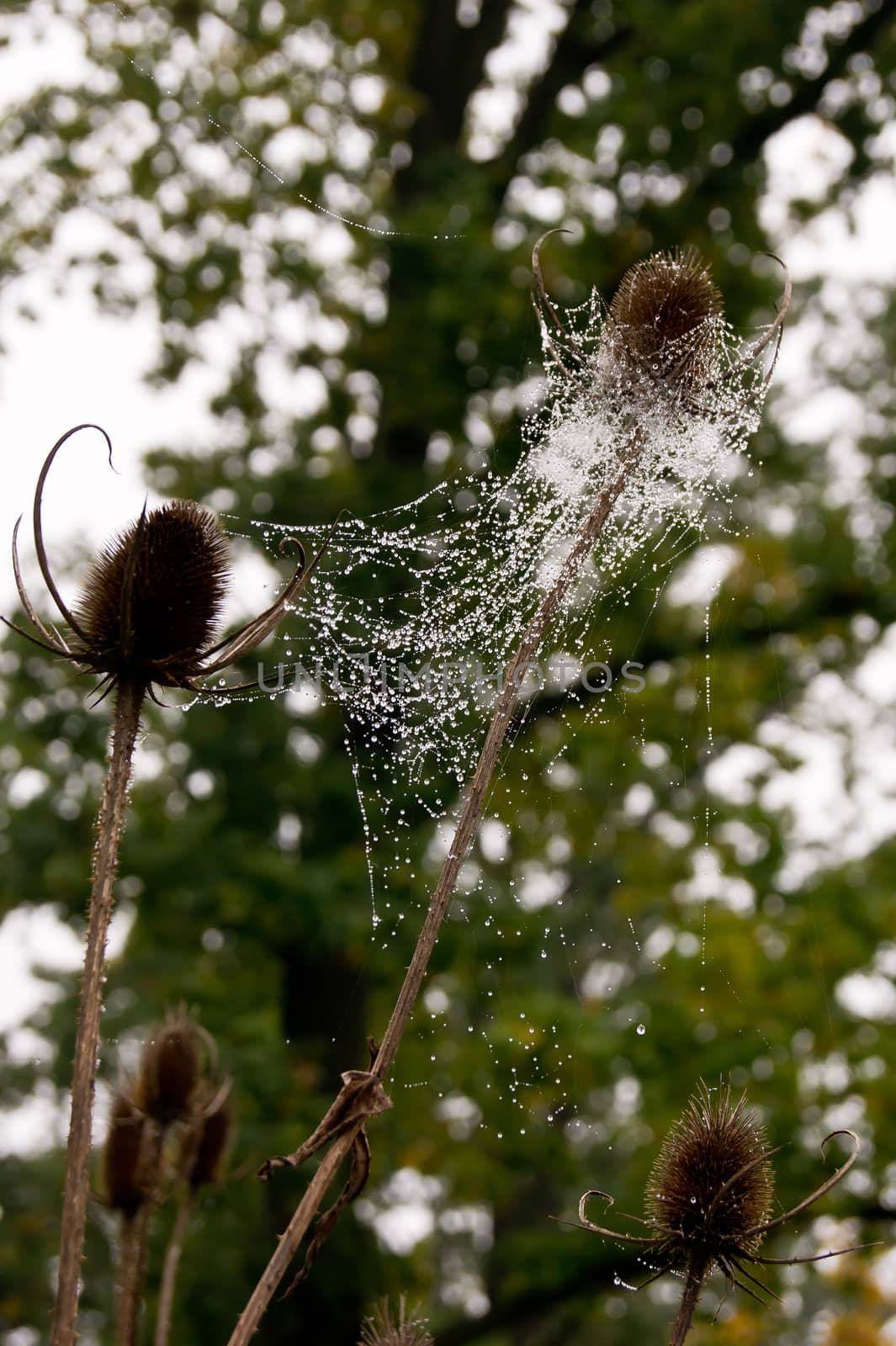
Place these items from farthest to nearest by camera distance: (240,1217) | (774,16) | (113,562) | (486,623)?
1. (240,1217)
2. (774,16)
3. (486,623)
4. (113,562)

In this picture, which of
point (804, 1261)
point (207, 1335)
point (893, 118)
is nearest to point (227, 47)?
point (893, 118)

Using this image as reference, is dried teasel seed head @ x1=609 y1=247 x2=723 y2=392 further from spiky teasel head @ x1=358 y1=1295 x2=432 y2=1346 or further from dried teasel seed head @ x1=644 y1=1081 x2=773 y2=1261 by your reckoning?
spiky teasel head @ x1=358 y1=1295 x2=432 y2=1346

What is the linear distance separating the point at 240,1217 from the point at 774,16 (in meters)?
9.03

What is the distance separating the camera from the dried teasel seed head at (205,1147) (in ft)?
7.02

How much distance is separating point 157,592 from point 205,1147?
137cm

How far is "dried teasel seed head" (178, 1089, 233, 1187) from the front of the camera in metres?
2.14

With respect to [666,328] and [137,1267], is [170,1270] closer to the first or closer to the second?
[137,1267]

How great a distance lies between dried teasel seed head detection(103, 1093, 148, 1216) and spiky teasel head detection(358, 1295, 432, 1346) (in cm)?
104

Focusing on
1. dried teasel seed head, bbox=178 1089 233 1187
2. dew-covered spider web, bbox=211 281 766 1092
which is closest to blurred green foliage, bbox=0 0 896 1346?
dew-covered spider web, bbox=211 281 766 1092

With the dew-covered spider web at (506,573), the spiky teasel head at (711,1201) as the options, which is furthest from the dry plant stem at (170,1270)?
the dew-covered spider web at (506,573)

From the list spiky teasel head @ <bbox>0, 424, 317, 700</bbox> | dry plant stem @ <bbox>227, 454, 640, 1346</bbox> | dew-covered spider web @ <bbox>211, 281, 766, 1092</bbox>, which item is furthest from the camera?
dew-covered spider web @ <bbox>211, 281, 766, 1092</bbox>

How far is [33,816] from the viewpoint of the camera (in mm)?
8625

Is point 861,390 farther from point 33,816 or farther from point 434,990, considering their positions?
point 33,816

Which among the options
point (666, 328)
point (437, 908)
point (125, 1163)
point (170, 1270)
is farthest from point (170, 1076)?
point (666, 328)
